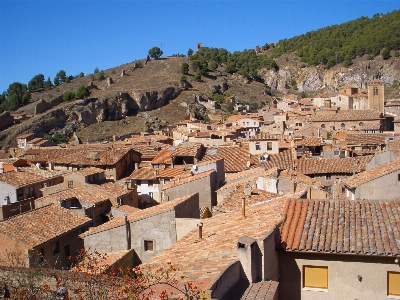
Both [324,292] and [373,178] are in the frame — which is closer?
[324,292]

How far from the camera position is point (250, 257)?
8.90 m

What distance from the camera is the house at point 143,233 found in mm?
15281

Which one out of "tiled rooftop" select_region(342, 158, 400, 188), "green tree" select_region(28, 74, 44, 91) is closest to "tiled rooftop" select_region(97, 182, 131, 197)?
"tiled rooftop" select_region(342, 158, 400, 188)

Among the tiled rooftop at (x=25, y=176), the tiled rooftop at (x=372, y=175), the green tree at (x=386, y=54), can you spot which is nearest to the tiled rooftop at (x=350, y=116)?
the tiled rooftop at (x=25, y=176)

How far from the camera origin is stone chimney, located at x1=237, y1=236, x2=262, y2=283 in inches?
351

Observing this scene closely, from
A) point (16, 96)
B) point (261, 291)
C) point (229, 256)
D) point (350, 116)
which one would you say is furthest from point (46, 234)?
point (16, 96)

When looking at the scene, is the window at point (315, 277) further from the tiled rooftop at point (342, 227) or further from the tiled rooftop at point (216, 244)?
the tiled rooftop at point (216, 244)

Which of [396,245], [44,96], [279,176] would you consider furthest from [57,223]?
[44,96]

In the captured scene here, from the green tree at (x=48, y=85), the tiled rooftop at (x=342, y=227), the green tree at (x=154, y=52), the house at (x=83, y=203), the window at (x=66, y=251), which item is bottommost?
the window at (x=66, y=251)

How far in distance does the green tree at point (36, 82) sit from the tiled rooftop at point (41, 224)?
3989 inches

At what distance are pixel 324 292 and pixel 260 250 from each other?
193cm

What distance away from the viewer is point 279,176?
853 inches

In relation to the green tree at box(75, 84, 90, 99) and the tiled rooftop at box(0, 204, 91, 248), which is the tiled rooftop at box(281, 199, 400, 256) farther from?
the green tree at box(75, 84, 90, 99)

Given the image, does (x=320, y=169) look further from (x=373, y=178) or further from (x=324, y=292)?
(x=324, y=292)
